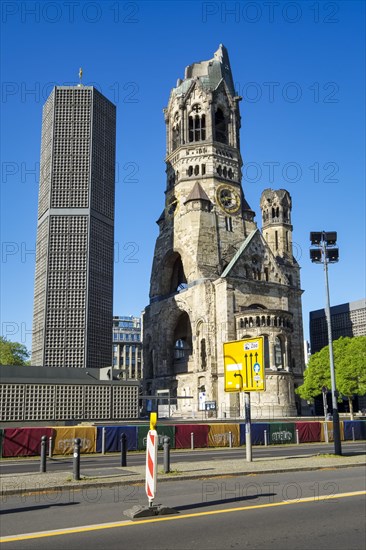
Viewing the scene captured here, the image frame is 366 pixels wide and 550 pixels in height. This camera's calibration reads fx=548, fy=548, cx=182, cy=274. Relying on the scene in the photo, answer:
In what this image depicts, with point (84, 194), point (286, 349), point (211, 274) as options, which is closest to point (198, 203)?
point (211, 274)

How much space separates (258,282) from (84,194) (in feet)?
81.8

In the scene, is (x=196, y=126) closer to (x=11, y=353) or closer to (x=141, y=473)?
(x=11, y=353)

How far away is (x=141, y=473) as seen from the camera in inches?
661

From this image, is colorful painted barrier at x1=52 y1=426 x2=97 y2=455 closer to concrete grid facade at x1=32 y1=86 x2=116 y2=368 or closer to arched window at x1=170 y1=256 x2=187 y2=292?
concrete grid facade at x1=32 y1=86 x2=116 y2=368

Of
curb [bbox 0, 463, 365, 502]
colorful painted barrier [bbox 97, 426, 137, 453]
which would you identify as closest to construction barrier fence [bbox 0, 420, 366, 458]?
colorful painted barrier [bbox 97, 426, 137, 453]

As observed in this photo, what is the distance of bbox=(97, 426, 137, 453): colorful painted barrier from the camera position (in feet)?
92.4

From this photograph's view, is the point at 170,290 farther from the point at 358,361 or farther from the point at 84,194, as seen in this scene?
the point at 358,361

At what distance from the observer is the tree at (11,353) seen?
8319cm

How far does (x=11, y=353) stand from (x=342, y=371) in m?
50.7

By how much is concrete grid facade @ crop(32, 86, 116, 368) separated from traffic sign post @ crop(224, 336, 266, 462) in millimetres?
38726

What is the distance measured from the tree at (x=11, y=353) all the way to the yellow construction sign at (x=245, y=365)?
64988 mm

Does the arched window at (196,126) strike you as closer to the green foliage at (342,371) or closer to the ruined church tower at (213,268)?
the ruined church tower at (213,268)

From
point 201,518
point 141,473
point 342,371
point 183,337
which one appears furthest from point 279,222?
point 201,518

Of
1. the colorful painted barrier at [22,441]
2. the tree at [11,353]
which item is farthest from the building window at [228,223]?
the colorful painted barrier at [22,441]
